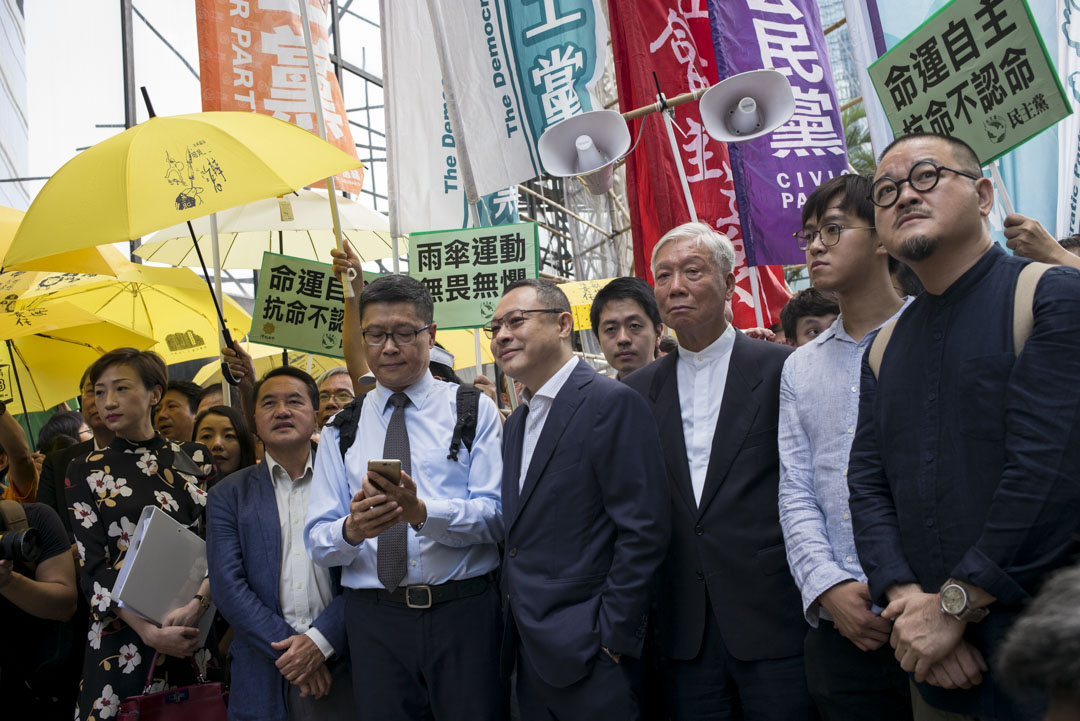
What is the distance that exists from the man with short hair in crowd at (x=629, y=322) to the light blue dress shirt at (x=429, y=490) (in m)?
0.93

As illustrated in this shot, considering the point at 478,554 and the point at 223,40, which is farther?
the point at 223,40

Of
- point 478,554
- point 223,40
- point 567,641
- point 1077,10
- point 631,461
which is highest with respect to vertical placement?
Answer: point 223,40

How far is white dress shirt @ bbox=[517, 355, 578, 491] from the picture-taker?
3.04 metres

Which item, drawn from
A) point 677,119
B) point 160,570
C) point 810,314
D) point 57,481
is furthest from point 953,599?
point 677,119

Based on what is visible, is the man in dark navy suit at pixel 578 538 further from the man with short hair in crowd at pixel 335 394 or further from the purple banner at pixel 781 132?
the purple banner at pixel 781 132

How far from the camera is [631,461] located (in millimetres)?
2752

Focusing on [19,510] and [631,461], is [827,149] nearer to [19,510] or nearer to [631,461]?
[631,461]

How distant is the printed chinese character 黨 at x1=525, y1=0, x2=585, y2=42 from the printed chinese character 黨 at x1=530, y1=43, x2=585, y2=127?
119mm

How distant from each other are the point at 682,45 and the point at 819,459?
434 cm

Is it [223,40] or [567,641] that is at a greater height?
[223,40]

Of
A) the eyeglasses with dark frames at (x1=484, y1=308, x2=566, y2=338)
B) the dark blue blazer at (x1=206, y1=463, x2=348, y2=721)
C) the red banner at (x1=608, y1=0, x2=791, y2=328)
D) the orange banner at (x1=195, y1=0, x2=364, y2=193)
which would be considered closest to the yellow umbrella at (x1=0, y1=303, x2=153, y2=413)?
the orange banner at (x1=195, y1=0, x2=364, y2=193)

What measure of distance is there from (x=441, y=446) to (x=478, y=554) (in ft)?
1.40

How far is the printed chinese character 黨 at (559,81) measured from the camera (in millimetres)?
5113

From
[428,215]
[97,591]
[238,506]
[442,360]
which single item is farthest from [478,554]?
[428,215]
